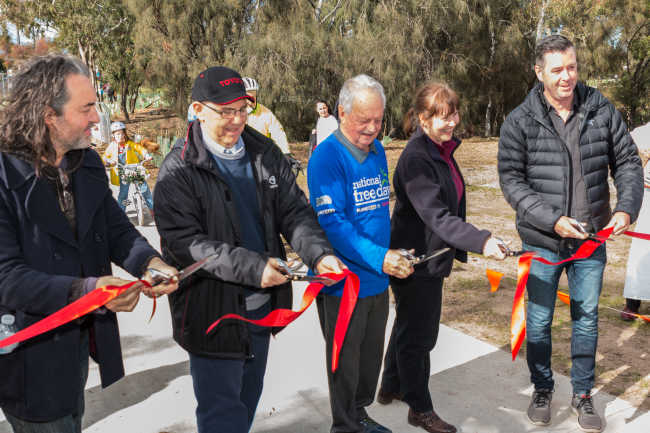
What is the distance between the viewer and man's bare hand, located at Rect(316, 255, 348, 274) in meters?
2.47

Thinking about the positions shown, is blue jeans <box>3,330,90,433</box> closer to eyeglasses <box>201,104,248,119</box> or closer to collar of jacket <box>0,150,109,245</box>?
collar of jacket <box>0,150,109,245</box>

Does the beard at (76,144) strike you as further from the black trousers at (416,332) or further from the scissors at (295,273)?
the black trousers at (416,332)

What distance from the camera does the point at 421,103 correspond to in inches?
122

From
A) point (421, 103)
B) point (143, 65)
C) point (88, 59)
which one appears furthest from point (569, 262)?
point (88, 59)

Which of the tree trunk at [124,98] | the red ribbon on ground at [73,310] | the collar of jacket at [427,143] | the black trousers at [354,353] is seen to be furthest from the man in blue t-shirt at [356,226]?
the tree trunk at [124,98]

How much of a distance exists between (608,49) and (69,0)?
73.3 ft

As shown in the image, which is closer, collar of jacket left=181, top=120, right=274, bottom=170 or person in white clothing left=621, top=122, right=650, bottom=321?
collar of jacket left=181, top=120, right=274, bottom=170

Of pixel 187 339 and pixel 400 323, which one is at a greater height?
pixel 187 339

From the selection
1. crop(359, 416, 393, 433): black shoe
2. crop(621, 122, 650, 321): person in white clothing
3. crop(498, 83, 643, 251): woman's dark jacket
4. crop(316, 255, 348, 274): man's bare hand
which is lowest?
crop(359, 416, 393, 433): black shoe

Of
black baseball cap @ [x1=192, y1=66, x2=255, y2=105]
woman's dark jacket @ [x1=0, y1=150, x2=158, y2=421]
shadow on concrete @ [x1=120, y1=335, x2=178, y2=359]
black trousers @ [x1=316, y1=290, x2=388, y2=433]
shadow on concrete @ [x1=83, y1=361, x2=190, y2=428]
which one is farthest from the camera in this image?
shadow on concrete @ [x1=120, y1=335, x2=178, y2=359]

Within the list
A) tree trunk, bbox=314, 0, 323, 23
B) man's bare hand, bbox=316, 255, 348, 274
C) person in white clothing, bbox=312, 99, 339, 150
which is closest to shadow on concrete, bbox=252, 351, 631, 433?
man's bare hand, bbox=316, 255, 348, 274

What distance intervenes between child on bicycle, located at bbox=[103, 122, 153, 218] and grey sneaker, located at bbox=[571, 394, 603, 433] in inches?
286

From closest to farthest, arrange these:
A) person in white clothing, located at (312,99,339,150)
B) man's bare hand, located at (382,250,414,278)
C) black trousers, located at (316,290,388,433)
A: man's bare hand, located at (382,250,414,278), black trousers, located at (316,290,388,433), person in white clothing, located at (312,99,339,150)

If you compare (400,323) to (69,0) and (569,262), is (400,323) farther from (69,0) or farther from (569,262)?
(69,0)
